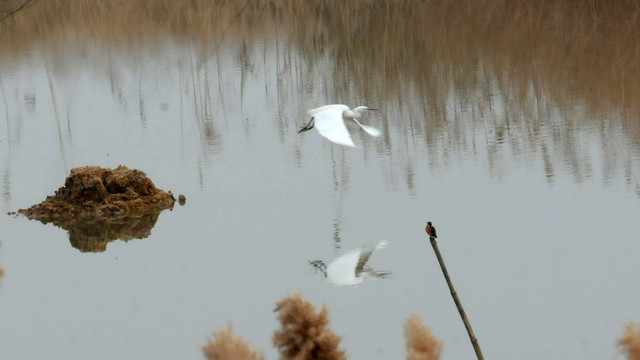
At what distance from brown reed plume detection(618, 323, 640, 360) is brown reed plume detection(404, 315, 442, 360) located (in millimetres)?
204

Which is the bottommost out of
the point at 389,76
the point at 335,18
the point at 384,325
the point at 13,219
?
the point at 384,325

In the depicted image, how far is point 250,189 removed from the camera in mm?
6219

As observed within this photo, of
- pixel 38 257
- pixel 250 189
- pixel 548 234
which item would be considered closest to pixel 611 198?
pixel 548 234

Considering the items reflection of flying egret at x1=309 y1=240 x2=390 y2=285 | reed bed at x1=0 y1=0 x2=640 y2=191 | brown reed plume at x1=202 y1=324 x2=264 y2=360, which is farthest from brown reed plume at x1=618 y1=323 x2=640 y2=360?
reed bed at x1=0 y1=0 x2=640 y2=191

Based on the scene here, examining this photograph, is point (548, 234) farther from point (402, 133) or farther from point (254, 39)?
point (254, 39)

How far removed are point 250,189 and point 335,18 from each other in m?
5.92

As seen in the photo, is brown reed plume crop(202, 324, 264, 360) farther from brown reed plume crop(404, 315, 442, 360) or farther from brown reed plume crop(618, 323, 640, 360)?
brown reed plume crop(618, 323, 640, 360)

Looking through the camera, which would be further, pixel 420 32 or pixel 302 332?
pixel 420 32

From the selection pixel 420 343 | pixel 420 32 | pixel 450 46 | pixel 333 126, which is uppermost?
pixel 420 32

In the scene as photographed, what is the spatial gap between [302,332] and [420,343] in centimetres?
14

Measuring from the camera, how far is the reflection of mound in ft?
18.7

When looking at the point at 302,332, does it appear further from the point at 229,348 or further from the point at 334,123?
the point at 334,123

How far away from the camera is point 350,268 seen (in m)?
4.69

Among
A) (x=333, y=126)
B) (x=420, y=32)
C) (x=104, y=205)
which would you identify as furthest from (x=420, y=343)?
(x=420, y=32)
